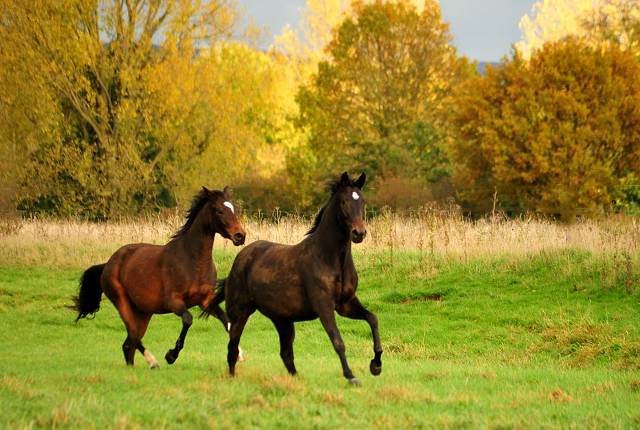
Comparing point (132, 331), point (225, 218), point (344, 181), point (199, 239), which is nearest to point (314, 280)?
point (344, 181)

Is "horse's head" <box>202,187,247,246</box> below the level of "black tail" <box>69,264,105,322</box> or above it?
above

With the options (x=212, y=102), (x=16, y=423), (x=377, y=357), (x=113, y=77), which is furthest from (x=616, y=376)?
(x=113, y=77)

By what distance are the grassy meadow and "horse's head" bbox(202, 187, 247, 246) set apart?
1.62 meters

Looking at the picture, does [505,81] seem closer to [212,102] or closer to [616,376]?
[212,102]

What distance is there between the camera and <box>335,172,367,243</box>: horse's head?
21.0 ft

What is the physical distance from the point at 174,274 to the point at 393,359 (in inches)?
147

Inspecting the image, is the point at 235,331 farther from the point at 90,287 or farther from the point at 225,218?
the point at 90,287

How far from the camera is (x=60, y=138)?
2558 centimetres

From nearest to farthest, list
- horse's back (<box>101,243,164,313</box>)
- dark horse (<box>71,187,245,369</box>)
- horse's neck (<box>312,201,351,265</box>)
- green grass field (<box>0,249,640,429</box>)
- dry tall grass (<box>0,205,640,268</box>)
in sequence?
green grass field (<box>0,249,640,429</box>) → horse's neck (<box>312,201,351,265</box>) → dark horse (<box>71,187,245,369</box>) → horse's back (<box>101,243,164,313</box>) → dry tall grass (<box>0,205,640,268</box>)

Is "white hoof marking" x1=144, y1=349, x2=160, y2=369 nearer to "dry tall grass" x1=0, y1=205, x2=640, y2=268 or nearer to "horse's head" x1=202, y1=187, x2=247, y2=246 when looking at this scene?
"horse's head" x1=202, y1=187, x2=247, y2=246

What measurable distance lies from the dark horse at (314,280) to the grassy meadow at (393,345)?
560 millimetres

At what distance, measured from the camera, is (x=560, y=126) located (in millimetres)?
22781

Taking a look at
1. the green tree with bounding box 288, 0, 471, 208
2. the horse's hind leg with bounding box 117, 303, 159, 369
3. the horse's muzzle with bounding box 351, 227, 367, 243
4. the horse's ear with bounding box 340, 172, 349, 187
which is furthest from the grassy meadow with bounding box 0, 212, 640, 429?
the green tree with bounding box 288, 0, 471, 208

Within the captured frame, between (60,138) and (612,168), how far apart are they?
20.2 m
